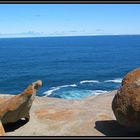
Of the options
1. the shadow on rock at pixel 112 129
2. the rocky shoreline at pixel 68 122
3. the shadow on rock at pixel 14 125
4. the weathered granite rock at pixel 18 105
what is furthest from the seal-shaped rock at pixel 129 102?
the shadow on rock at pixel 14 125

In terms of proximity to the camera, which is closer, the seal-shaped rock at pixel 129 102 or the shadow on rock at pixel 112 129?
the seal-shaped rock at pixel 129 102

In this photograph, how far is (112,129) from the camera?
15.6 metres

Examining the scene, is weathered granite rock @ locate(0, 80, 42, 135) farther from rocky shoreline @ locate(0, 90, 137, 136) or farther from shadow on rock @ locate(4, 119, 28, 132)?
rocky shoreline @ locate(0, 90, 137, 136)

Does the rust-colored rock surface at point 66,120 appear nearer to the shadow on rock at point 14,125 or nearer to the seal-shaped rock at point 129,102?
the shadow on rock at point 14,125

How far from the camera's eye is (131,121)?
45.5ft

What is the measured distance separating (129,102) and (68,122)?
4.14m

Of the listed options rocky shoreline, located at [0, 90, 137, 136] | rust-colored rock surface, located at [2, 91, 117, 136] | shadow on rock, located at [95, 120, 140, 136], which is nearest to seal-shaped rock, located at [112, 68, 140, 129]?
shadow on rock, located at [95, 120, 140, 136]

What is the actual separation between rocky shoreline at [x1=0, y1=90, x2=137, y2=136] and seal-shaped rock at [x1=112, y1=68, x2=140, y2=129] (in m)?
0.81

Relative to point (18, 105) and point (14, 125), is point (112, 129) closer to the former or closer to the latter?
point (18, 105)

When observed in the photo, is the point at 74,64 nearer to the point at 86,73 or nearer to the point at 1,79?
the point at 86,73

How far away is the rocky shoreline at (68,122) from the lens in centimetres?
1546

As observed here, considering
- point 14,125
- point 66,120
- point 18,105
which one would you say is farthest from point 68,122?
point 14,125

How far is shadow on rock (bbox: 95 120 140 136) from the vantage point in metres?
14.7

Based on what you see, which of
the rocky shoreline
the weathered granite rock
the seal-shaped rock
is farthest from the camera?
the weathered granite rock
